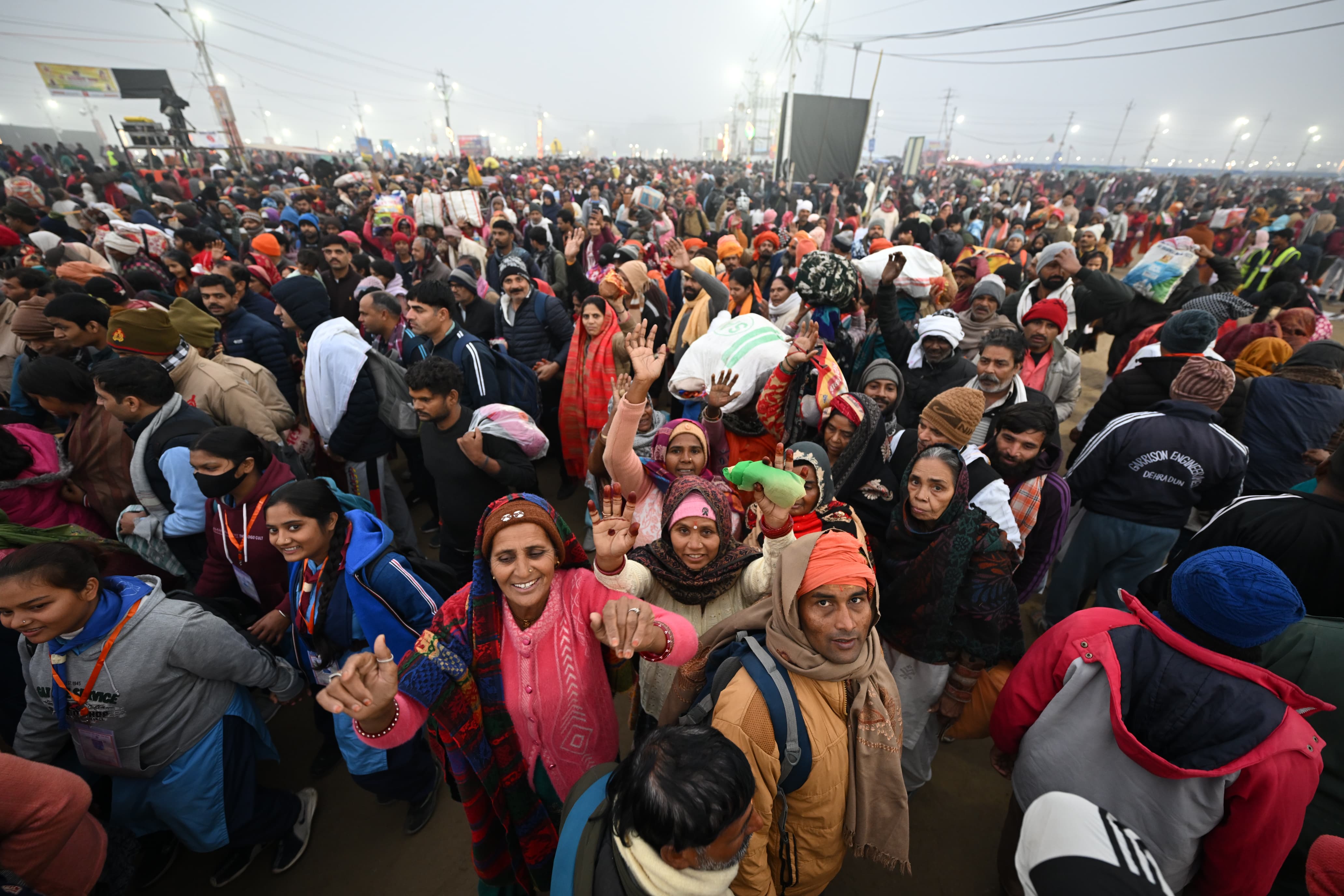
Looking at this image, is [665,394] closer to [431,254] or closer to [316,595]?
[431,254]

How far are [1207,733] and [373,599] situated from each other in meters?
2.89

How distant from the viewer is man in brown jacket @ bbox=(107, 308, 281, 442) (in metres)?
3.10

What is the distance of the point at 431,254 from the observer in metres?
7.03

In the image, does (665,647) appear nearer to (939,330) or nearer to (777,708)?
(777,708)

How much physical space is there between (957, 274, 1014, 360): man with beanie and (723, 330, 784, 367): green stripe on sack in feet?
7.19

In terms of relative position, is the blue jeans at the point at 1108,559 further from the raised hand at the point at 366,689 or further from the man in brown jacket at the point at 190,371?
the man in brown jacket at the point at 190,371

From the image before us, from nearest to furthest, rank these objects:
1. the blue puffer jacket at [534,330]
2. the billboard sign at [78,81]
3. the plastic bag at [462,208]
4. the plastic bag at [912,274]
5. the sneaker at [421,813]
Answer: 1. the sneaker at [421,813]
2. the blue puffer jacket at [534,330]
3. the plastic bag at [912,274]
4. the plastic bag at [462,208]
5. the billboard sign at [78,81]

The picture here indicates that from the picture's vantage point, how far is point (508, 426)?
311 cm

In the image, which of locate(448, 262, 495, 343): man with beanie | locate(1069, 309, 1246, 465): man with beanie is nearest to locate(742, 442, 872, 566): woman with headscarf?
locate(1069, 309, 1246, 465): man with beanie

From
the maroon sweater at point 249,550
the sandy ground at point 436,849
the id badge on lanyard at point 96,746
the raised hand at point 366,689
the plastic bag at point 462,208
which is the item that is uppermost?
the plastic bag at point 462,208

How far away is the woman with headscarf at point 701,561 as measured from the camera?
215cm

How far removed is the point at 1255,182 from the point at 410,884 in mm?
53636

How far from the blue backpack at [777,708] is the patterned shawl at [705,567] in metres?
0.32

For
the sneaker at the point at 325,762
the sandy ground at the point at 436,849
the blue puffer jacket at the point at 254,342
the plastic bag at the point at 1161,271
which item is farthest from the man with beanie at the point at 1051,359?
the blue puffer jacket at the point at 254,342
